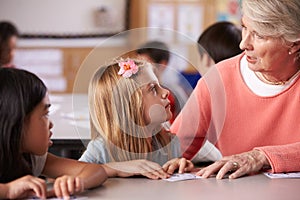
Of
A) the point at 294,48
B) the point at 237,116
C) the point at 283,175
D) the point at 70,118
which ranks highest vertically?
the point at 294,48

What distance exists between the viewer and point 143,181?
1.63 metres

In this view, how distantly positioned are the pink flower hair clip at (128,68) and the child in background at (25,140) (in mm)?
220

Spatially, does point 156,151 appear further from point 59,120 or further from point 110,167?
point 59,120

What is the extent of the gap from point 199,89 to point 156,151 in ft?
0.99

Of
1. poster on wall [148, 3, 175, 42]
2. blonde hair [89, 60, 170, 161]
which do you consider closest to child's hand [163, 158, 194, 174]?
blonde hair [89, 60, 170, 161]

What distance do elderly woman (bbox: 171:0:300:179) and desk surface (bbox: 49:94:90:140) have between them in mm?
243

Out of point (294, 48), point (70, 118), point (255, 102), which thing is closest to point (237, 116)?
point (255, 102)

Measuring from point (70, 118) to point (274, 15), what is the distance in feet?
5.66

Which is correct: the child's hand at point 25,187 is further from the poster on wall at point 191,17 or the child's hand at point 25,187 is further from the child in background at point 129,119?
the poster on wall at point 191,17

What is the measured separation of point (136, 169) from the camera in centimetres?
164

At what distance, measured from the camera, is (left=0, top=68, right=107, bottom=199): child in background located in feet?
4.54

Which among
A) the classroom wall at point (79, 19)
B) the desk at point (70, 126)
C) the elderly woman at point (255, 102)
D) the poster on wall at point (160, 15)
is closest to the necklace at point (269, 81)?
the elderly woman at point (255, 102)

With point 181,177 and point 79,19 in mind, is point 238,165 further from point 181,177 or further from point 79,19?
point 79,19

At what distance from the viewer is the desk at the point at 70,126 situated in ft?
5.73
